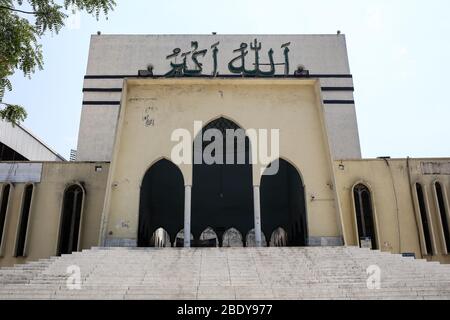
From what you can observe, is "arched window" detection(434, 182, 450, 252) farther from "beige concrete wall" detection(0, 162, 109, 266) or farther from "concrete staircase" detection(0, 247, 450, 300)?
"beige concrete wall" detection(0, 162, 109, 266)

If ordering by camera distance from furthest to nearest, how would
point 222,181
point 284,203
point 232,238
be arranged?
point 232,238 < point 284,203 < point 222,181


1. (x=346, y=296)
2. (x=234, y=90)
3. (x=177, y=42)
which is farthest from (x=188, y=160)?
(x=177, y=42)

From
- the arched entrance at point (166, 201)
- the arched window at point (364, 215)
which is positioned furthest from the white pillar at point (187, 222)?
the arched window at point (364, 215)

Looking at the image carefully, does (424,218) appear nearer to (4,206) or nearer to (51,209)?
(51,209)

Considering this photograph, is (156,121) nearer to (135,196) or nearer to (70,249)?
(135,196)

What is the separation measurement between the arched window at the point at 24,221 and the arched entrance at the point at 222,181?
6.13 metres

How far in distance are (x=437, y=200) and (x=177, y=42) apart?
15.3m

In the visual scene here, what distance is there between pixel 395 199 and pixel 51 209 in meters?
11.9

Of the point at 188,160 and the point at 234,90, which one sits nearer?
the point at 188,160

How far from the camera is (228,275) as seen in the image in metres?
8.89

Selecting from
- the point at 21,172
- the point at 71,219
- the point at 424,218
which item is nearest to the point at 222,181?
the point at 71,219

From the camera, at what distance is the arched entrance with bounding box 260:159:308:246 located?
15766 mm

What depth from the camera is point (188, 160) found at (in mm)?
13922

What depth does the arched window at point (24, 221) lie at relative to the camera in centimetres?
1430
